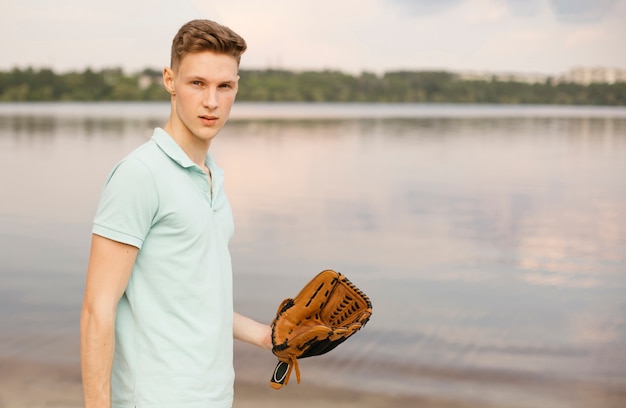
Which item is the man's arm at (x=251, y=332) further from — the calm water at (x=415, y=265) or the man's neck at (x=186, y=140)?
the calm water at (x=415, y=265)

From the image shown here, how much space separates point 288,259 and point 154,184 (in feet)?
27.6

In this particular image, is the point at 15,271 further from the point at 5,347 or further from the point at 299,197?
the point at 299,197

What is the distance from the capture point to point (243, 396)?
5305 mm

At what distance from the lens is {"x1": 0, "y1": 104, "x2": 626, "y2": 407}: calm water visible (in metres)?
6.11

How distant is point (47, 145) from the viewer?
31891 mm

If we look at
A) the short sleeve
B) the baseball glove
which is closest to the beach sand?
the baseball glove

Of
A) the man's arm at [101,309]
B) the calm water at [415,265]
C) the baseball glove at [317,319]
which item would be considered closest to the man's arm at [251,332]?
the baseball glove at [317,319]

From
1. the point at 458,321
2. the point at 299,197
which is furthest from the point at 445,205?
the point at 458,321

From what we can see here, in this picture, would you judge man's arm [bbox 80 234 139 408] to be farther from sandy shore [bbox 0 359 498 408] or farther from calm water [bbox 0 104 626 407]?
calm water [bbox 0 104 626 407]

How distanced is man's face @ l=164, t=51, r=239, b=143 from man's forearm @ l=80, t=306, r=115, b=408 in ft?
1.76

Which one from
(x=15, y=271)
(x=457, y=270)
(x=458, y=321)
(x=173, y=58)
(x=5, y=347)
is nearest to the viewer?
(x=173, y=58)

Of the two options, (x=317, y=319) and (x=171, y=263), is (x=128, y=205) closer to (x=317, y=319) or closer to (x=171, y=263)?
(x=171, y=263)

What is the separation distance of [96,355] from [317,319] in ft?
2.62

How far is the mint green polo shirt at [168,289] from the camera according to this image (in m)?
1.92
